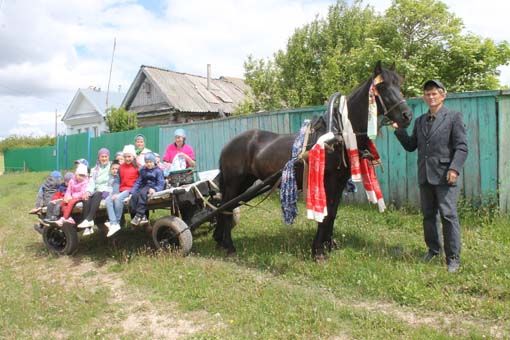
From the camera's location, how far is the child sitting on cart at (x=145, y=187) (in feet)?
18.3

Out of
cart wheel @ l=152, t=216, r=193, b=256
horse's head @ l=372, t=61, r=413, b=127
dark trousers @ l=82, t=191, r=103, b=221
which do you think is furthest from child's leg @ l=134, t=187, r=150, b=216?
horse's head @ l=372, t=61, r=413, b=127

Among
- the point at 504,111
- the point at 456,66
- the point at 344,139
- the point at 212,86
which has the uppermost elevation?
the point at 212,86

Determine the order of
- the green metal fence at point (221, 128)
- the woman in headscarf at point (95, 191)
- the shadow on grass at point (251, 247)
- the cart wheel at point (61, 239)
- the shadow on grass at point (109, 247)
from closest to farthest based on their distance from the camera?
the shadow on grass at point (251, 247)
the woman in headscarf at point (95, 191)
the shadow on grass at point (109, 247)
the cart wheel at point (61, 239)
the green metal fence at point (221, 128)

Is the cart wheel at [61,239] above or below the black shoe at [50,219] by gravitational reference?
below

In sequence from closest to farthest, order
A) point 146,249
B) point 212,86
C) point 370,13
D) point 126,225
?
point 146,249
point 126,225
point 370,13
point 212,86

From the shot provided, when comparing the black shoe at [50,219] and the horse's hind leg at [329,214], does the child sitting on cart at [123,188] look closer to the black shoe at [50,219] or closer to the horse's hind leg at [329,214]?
the black shoe at [50,219]

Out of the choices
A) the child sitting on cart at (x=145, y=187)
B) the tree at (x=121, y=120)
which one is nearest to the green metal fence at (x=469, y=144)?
the child sitting on cart at (x=145, y=187)

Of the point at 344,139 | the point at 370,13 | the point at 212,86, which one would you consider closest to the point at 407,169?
the point at 344,139

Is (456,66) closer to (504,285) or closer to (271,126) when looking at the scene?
(271,126)

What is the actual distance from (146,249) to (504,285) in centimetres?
439

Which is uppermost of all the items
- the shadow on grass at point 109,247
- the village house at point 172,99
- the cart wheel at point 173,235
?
the village house at point 172,99

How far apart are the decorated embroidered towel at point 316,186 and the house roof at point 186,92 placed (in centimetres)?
2040

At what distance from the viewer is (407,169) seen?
681 centimetres

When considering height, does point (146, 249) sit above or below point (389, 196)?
below
